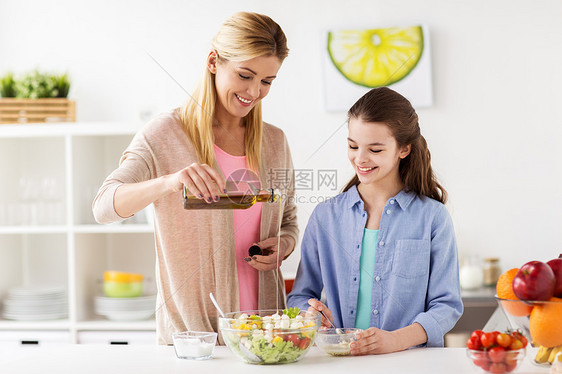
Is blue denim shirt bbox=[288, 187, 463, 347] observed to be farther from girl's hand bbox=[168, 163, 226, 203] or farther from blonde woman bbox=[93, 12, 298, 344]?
girl's hand bbox=[168, 163, 226, 203]

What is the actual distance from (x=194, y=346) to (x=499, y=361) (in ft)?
1.78

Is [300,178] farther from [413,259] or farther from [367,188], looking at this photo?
[413,259]

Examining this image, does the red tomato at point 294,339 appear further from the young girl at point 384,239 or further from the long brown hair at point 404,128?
the long brown hair at point 404,128

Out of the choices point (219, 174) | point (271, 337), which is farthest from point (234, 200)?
point (271, 337)

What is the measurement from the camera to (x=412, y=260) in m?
1.43

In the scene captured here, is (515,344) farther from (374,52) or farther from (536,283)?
(374,52)

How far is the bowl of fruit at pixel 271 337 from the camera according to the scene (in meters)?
1.13

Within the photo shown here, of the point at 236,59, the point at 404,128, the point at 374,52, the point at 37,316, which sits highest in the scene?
the point at 374,52

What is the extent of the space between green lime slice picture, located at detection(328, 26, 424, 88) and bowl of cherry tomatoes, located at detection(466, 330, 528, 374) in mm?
1574

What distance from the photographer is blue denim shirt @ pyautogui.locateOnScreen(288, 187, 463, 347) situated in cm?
141

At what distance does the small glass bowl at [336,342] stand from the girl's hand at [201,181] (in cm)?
34

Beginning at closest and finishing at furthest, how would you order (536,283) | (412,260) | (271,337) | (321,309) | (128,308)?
1. (536,283)
2. (271,337)
3. (321,309)
4. (412,260)
5. (128,308)

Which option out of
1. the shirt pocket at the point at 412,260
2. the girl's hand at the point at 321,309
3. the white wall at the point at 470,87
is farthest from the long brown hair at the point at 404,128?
the white wall at the point at 470,87

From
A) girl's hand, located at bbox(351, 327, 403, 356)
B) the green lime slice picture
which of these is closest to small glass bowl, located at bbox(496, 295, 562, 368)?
girl's hand, located at bbox(351, 327, 403, 356)
